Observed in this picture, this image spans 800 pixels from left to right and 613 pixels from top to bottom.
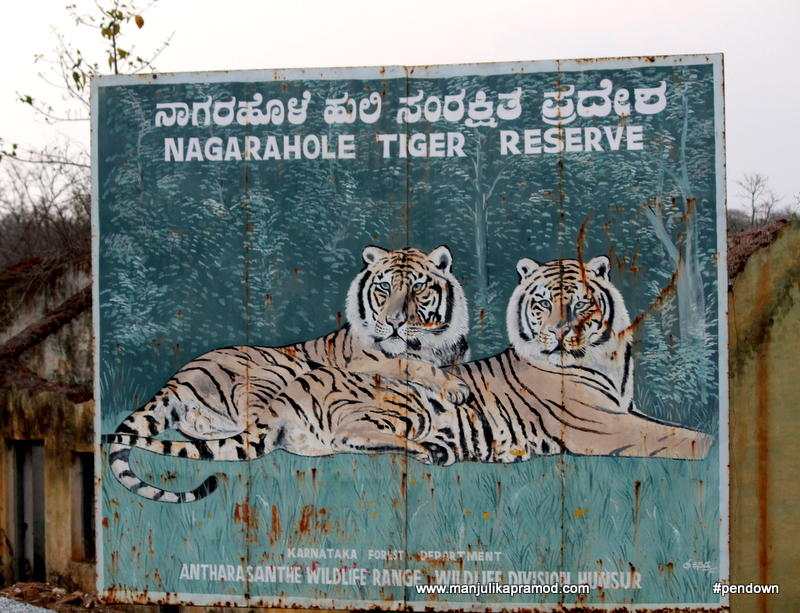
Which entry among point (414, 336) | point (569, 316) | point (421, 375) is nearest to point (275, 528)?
point (421, 375)

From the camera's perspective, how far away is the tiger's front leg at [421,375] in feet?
14.0

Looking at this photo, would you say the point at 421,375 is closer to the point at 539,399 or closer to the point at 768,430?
the point at 539,399

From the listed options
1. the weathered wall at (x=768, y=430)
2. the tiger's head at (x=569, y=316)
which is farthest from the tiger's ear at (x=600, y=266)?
the weathered wall at (x=768, y=430)

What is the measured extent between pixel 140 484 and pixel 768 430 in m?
4.24

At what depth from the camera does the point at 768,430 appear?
4.79 metres

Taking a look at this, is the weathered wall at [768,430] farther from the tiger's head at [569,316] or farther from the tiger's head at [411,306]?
the tiger's head at [411,306]

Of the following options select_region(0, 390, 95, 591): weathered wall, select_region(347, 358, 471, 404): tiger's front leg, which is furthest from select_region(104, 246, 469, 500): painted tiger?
select_region(0, 390, 95, 591): weathered wall

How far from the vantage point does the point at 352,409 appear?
4305 mm

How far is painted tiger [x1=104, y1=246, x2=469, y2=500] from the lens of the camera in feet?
14.0

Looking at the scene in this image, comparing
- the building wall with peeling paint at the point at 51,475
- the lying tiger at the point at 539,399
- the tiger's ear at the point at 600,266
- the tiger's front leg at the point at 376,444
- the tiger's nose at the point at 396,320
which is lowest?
the building wall with peeling paint at the point at 51,475

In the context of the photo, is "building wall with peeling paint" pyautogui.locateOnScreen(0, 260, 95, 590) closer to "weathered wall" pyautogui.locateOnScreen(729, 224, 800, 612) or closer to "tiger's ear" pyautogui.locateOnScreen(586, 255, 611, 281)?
"tiger's ear" pyautogui.locateOnScreen(586, 255, 611, 281)

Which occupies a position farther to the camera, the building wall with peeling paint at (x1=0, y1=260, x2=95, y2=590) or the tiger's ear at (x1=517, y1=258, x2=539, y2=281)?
the building wall with peeling paint at (x1=0, y1=260, x2=95, y2=590)

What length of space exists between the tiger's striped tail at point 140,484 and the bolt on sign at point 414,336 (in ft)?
0.05

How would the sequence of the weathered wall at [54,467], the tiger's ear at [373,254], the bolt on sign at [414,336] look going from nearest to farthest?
the bolt on sign at [414,336] → the tiger's ear at [373,254] → the weathered wall at [54,467]
